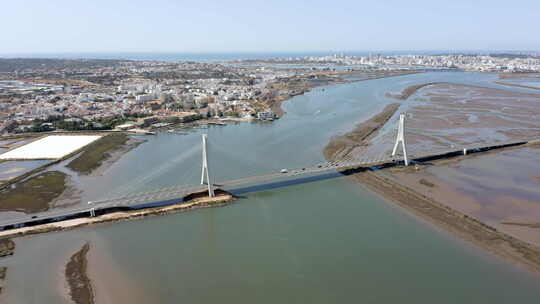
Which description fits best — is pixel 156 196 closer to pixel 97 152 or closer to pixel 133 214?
pixel 133 214

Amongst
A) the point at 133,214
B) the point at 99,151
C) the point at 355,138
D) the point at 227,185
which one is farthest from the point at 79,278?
the point at 355,138

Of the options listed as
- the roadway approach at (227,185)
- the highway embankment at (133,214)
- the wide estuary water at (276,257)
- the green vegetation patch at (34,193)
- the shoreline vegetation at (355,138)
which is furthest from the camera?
the shoreline vegetation at (355,138)

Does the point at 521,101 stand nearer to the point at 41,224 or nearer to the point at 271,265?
the point at 271,265

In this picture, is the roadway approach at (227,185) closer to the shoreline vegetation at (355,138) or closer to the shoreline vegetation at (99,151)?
the shoreline vegetation at (355,138)

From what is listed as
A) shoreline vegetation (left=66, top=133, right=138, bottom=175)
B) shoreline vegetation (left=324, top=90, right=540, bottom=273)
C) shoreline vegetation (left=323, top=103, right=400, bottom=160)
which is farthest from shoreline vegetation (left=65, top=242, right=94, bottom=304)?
shoreline vegetation (left=323, top=103, right=400, bottom=160)

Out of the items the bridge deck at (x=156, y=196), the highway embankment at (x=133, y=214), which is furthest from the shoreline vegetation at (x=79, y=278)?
the bridge deck at (x=156, y=196)

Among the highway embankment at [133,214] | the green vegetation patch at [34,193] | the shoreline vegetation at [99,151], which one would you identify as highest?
the shoreline vegetation at [99,151]
